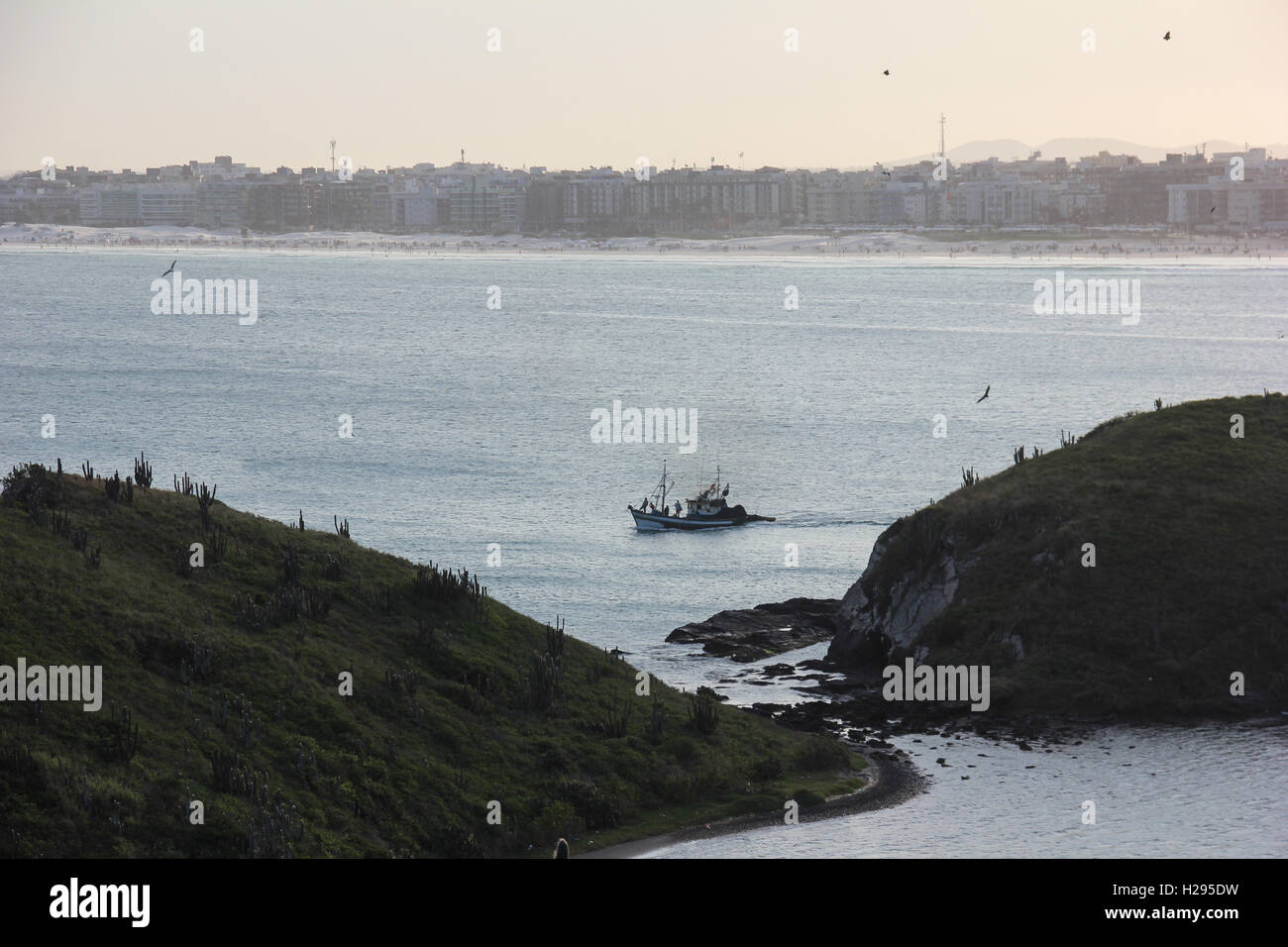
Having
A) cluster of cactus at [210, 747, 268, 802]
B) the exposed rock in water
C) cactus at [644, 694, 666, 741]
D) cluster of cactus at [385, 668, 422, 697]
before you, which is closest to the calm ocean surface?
the exposed rock in water

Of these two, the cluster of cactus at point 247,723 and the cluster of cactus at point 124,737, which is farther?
the cluster of cactus at point 247,723

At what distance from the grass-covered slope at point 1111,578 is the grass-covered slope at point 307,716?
362 inches

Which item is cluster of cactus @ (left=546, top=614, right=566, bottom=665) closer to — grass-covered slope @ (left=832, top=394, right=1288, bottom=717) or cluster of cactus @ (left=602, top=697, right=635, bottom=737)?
cluster of cactus @ (left=602, top=697, right=635, bottom=737)

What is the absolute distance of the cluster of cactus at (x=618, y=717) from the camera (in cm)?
3628

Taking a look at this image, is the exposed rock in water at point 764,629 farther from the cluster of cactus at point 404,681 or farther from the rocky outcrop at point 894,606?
the cluster of cactus at point 404,681

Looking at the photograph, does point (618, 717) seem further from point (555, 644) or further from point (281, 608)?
point (281, 608)

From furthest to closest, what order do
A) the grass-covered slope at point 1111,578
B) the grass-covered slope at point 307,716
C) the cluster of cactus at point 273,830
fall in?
1. the grass-covered slope at point 1111,578
2. the grass-covered slope at point 307,716
3. the cluster of cactus at point 273,830

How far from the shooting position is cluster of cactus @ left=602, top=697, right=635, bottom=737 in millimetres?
36281

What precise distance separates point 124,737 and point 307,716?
4.52 metres

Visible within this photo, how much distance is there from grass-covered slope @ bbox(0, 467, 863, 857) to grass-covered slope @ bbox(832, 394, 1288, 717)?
9.21 m

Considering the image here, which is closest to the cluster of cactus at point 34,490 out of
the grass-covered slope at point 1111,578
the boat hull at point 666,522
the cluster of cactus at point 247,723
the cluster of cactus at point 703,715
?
the cluster of cactus at point 247,723

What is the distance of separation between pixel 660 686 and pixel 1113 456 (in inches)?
835
